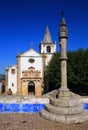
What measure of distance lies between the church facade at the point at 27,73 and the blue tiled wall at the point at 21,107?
63.6ft

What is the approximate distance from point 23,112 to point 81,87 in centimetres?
1656

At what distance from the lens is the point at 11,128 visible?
1030 cm

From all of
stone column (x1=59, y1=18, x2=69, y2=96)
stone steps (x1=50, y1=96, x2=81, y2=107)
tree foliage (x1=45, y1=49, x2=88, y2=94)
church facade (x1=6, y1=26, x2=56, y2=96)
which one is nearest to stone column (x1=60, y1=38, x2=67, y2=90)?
stone column (x1=59, y1=18, x2=69, y2=96)

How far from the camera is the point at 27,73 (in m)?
35.4

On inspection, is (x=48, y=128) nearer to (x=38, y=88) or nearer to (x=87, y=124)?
(x=87, y=124)

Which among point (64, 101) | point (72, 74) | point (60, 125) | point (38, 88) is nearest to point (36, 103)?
point (64, 101)

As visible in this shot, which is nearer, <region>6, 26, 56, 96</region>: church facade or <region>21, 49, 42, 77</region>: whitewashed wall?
<region>6, 26, 56, 96</region>: church facade

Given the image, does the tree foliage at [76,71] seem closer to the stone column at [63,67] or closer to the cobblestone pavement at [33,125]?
the stone column at [63,67]

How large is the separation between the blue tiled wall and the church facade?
1939 cm

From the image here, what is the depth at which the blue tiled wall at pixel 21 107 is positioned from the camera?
1561 centimetres

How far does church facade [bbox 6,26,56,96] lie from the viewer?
116 ft

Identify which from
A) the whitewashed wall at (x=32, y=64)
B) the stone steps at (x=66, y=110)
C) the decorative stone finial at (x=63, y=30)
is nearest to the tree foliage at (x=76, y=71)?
the whitewashed wall at (x=32, y=64)

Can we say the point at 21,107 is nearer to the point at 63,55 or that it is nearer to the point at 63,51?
the point at 63,55

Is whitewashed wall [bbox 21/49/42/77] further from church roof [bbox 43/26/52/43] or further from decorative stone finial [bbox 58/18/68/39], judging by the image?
decorative stone finial [bbox 58/18/68/39]
